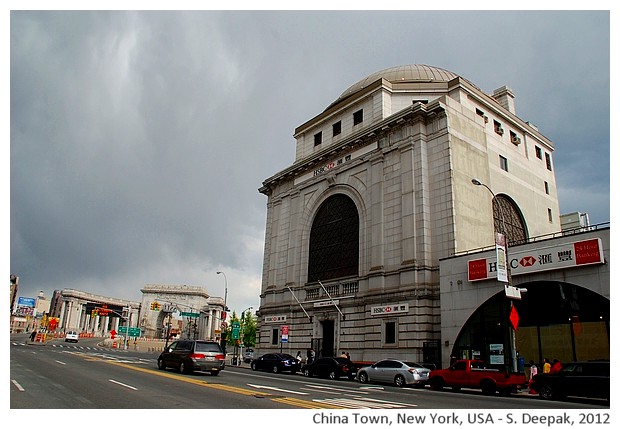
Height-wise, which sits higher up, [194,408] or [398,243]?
[398,243]

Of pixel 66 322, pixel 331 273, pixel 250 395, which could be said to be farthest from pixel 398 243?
pixel 66 322

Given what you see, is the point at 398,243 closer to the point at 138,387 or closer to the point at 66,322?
the point at 138,387

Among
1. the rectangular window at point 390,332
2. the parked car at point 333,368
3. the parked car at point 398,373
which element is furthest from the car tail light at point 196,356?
the rectangular window at point 390,332

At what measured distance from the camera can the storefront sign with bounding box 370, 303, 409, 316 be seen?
3414cm

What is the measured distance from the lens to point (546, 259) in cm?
2702

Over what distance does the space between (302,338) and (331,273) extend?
22.8ft

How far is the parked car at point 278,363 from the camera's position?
118 ft

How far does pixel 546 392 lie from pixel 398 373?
25.5 feet

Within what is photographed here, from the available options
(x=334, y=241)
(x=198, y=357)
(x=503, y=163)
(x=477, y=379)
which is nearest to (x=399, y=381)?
(x=477, y=379)

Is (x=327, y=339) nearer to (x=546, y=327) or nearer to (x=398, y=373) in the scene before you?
(x=398, y=373)

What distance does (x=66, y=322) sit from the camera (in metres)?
148

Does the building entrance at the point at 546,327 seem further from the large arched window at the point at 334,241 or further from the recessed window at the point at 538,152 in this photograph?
the recessed window at the point at 538,152

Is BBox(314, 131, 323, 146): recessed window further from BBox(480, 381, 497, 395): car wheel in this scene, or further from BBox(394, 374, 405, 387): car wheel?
BBox(480, 381, 497, 395): car wheel

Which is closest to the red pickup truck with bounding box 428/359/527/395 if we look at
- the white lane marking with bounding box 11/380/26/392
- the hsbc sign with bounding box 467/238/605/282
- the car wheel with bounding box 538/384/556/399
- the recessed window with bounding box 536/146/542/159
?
the car wheel with bounding box 538/384/556/399
